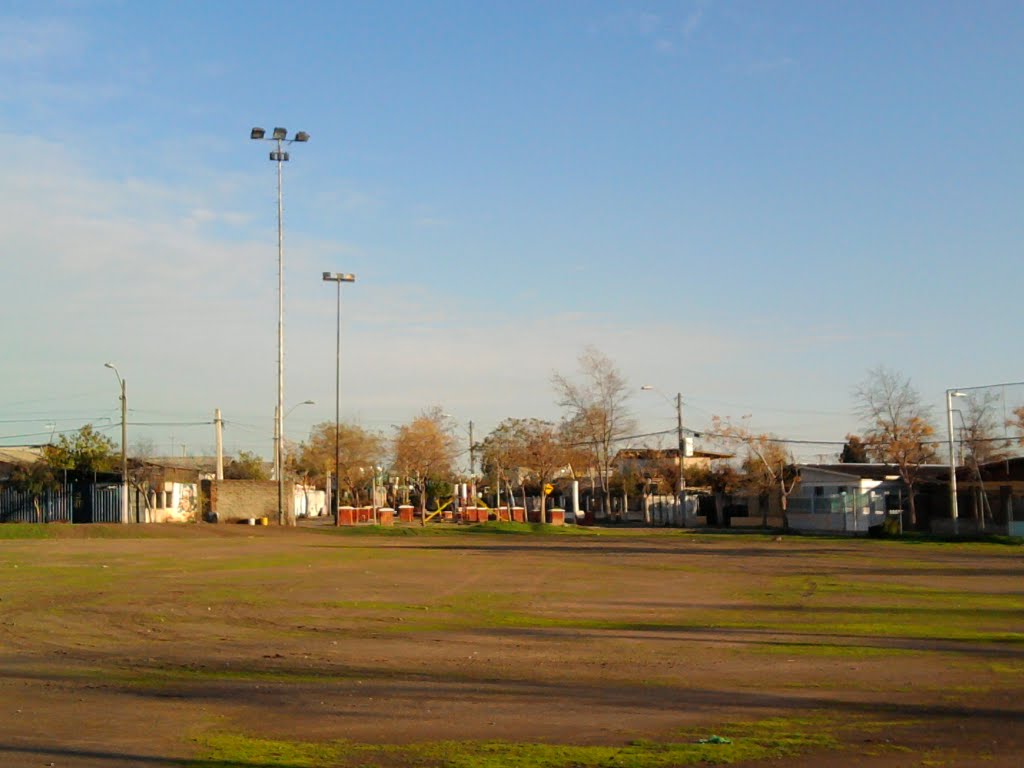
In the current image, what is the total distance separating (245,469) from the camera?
95438 millimetres

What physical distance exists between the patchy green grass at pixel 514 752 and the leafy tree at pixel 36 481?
5428 cm

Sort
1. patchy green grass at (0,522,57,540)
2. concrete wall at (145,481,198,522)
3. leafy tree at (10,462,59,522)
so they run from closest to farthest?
patchy green grass at (0,522,57,540) → leafy tree at (10,462,59,522) → concrete wall at (145,481,198,522)

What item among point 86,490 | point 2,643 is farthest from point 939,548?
point 86,490

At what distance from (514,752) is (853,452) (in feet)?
288

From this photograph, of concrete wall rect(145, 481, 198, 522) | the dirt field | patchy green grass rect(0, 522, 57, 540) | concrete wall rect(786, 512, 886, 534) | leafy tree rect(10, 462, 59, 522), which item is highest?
leafy tree rect(10, 462, 59, 522)

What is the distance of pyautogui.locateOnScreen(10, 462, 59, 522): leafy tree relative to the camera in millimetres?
58344

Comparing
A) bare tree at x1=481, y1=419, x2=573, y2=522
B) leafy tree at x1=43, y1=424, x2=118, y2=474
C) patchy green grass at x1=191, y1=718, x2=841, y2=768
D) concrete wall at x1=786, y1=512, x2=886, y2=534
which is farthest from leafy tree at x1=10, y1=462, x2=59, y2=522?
patchy green grass at x1=191, y1=718, x2=841, y2=768

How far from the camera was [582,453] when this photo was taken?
3103 inches

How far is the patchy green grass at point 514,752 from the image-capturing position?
8250 mm

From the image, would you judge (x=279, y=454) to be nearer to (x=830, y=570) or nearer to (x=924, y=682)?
(x=830, y=570)

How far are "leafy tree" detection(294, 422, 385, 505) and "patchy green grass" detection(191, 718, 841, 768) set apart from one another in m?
88.5

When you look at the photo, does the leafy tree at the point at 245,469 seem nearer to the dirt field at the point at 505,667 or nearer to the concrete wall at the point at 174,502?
the concrete wall at the point at 174,502

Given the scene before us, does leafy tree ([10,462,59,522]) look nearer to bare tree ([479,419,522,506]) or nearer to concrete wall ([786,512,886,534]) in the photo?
bare tree ([479,419,522,506])

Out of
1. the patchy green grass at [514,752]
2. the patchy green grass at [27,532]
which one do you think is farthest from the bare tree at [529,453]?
the patchy green grass at [514,752]
